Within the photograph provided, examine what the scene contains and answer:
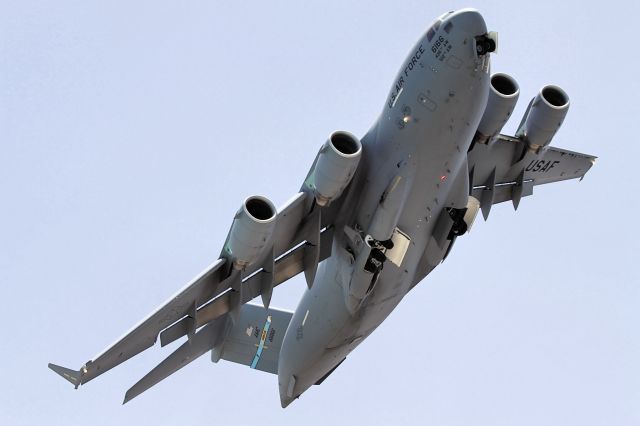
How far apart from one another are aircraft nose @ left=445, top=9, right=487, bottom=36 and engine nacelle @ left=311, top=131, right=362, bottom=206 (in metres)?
2.72

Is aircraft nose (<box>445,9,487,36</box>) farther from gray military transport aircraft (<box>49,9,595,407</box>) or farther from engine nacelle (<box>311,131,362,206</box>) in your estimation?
engine nacelle (<box>311,131,362,206</box>)

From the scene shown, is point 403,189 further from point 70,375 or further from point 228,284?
point 70,375

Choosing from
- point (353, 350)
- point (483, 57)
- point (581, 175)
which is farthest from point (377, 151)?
point (581, 175)

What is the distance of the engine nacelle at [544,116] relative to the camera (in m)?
22.5

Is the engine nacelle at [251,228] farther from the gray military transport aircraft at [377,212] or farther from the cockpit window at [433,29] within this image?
the cockpit window at [433,29]

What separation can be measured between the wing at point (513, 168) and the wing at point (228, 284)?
330 centimetres

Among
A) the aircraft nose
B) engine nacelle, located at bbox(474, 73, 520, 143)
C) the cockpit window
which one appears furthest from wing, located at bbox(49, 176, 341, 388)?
the aircraft nose

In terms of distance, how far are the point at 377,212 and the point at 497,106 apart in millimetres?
3034

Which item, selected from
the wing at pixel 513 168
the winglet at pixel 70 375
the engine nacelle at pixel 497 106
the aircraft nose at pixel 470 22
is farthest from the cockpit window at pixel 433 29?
the winglet at pixel 70 375

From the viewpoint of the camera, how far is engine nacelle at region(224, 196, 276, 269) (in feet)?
65.5

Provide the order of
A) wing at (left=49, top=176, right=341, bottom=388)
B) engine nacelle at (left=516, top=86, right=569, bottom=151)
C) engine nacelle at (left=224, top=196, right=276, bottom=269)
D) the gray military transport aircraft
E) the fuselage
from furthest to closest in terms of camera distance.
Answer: engine nacelle at (left=516, top=86, right=569, bottom=151), wing at (left=49, top=176, right=341, bottom=388), engine nacelle at (left=224, top=196, right=276, bottom=269), the gray military transport aircraft, the fuselage

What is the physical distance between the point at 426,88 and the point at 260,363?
9.28m

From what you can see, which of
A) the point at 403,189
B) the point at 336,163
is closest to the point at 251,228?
the point at 336,163

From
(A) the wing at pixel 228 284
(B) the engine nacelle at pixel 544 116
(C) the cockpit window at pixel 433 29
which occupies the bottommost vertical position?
(A) the wing at pixel 228 284
